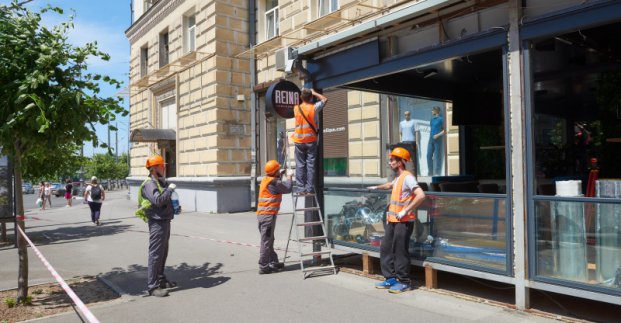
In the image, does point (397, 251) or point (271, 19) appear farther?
point (271, 19)

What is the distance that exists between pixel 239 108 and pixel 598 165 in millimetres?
13269

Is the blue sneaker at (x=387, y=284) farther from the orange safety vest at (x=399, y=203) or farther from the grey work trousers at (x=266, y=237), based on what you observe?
the grey work trousers at (x=266, y=237)

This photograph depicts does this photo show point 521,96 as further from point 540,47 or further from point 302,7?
point 302,7

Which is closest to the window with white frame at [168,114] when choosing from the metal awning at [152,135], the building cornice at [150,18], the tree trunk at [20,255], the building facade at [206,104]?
the building facade at [206,104]

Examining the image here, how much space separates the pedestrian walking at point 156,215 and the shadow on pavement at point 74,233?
7492 millimetres

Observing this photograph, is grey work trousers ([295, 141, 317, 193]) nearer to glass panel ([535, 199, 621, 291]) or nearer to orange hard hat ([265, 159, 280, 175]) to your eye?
orange hard hat ([265, 159, 280, 175])

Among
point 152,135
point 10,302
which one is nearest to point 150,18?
point 152,135

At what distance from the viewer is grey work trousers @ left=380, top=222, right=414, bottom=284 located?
630 cm

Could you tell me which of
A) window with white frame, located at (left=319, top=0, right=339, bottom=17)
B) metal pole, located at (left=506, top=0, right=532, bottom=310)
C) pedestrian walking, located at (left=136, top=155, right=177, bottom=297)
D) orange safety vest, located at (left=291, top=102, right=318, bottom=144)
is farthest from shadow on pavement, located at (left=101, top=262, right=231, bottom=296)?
window with white frame, located at (left=319, top=0, right=339, bottom=17)

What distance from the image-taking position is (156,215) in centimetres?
662

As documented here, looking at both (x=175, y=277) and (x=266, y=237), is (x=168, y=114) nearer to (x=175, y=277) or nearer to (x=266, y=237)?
(x=175, y=277)

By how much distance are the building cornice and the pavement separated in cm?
1450

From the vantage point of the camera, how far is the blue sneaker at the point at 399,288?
20.7 ft

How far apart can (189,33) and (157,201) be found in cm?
1727
